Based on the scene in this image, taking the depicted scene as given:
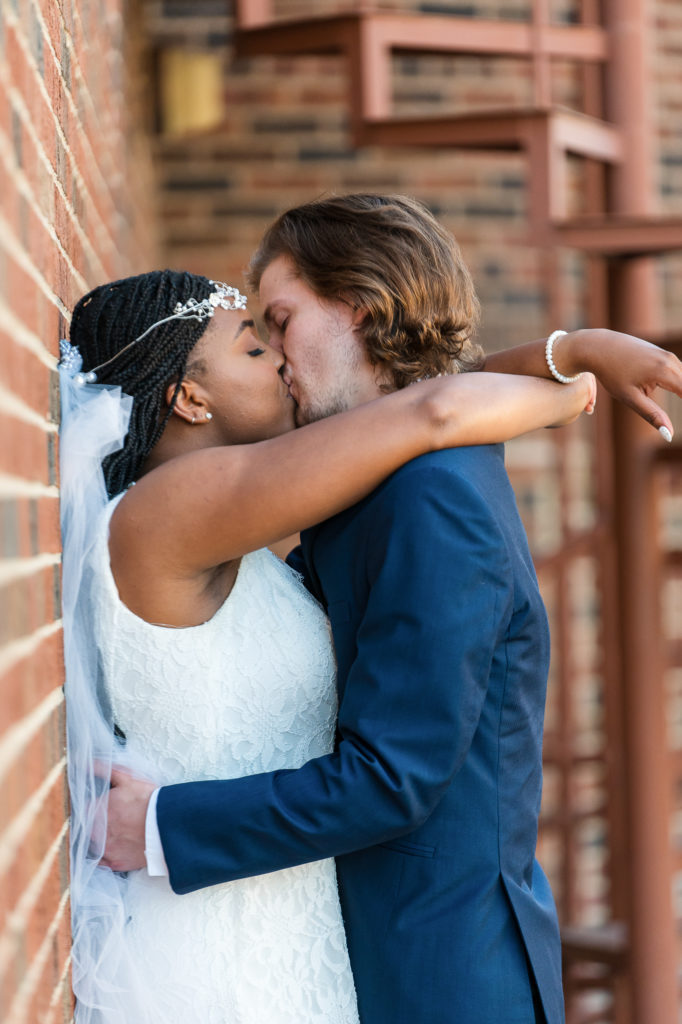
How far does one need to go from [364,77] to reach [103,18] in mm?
748

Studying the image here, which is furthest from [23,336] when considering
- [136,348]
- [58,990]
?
[58,990]

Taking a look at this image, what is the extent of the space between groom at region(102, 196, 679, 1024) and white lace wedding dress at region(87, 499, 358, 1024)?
0.17ft

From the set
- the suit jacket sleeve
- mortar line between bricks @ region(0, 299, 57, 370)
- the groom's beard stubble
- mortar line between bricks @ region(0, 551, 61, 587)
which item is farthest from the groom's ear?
mortar line between bricks @ region(0, 551, 61, 587)

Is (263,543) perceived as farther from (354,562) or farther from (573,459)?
(573,459)

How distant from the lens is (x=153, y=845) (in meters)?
1.47

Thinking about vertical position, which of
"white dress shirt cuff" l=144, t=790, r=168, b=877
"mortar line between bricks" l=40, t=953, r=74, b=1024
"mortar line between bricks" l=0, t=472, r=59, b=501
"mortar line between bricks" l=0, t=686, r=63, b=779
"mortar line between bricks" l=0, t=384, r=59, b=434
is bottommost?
"mortar line between bricks" l=40, t=953, r=74, b=1024

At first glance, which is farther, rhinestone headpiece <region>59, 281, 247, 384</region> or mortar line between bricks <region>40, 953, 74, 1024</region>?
rhinestone headpiece <region>59, 281, 247, 384</region>

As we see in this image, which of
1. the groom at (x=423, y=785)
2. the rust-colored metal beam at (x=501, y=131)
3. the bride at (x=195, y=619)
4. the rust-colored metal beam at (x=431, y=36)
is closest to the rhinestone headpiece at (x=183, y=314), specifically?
the bride at (x=195, y=619)

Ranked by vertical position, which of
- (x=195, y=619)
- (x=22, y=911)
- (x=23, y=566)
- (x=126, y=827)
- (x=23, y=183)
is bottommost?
(x=126, y=827)

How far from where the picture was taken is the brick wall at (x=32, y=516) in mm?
1035

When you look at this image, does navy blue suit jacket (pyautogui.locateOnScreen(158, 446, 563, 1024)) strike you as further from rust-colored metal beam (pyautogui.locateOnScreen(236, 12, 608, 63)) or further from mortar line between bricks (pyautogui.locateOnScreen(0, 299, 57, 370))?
rust-colored metal beam (pyautogui.locateOnScreen(236, 12, 608, 63))

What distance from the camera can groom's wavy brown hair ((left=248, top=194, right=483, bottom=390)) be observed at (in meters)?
1.71

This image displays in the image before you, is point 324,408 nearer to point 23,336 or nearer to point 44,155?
Result: point 44,155

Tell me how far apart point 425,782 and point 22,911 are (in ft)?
Result: 1.73
